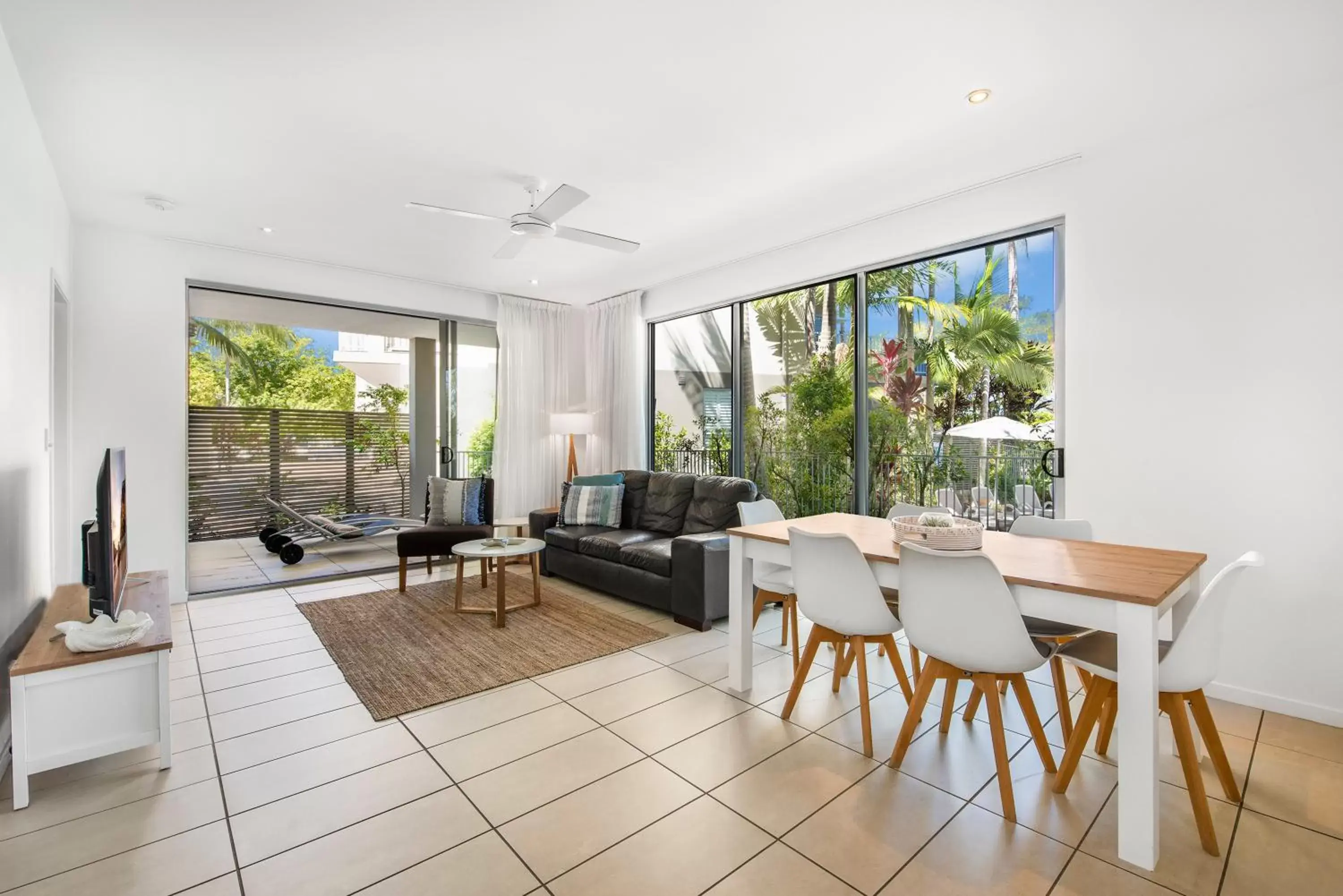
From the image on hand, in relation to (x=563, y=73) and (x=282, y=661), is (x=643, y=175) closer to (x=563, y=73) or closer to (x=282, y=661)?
(x=563, y=73)

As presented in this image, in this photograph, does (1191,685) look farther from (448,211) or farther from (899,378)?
(448,211)

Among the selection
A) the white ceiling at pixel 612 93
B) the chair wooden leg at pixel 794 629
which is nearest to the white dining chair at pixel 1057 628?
the chair wooden leg at pixel 794 629

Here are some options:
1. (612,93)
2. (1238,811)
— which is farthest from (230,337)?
(1238,811)

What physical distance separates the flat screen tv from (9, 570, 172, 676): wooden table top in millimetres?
102

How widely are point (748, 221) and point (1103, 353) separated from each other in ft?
7.36

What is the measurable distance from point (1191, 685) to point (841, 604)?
1.04m

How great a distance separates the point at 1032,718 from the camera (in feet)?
6.89

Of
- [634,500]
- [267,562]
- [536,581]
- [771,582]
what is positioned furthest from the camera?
[267,562]

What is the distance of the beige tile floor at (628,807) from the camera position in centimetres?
168

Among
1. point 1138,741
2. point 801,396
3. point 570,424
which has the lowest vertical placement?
point 1138,741

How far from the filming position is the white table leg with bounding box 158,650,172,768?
88.2 inches

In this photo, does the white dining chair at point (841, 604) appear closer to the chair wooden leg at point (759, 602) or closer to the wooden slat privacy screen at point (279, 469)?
the chair wooden leg at point (759, 602)

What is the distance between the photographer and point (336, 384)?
27.9 feet

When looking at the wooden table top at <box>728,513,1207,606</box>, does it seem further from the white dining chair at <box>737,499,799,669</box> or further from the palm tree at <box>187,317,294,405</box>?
the palm tree at <box>187,317,294,405</box>
